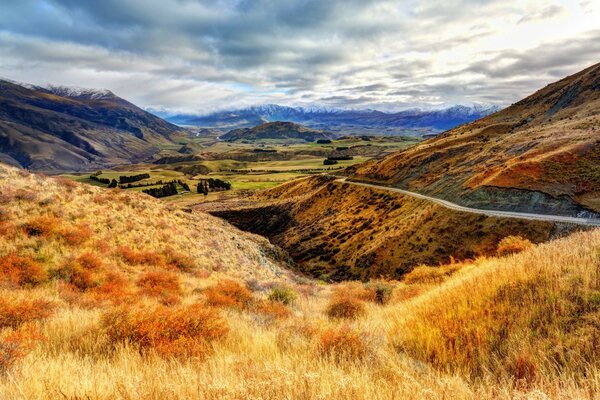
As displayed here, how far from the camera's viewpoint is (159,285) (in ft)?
50.6

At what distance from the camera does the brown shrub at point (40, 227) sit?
59.1 feet

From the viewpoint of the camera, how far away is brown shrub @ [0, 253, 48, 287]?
12610mm

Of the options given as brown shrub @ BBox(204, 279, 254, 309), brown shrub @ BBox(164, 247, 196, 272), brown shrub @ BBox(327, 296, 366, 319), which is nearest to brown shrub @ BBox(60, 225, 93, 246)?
brown shrub @ BBox(164, 247, 196, 272)

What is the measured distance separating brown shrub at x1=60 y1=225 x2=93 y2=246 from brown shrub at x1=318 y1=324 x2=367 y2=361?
18356mm

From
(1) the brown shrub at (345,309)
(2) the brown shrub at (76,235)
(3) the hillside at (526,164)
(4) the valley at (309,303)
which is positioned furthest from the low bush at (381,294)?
(3) the hillside at (526,164)

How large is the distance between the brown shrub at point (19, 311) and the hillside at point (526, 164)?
4809 cm

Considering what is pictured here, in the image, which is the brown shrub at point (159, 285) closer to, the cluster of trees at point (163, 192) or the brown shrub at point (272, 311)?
the brown shrub at point (272, 311)

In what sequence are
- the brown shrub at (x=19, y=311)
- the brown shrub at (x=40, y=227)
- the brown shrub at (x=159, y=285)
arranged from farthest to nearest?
the brown shrub at (x=40, y=227) < the brown shrub at (x=159, y=285) < the brown shrub at (x=19, y=311)

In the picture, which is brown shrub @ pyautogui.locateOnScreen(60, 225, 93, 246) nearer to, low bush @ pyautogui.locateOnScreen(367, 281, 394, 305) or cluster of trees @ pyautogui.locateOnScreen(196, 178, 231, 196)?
Answer: low bush @ pyautogui.locateOnScreen(367, 281, 394, 305)

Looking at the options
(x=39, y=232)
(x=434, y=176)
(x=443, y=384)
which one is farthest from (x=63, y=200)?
(x=434, y=176)

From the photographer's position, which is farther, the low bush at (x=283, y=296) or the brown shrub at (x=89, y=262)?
the brown shrub at (x=89, y=262)

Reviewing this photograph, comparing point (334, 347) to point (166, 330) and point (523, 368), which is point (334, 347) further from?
point (166, 330)

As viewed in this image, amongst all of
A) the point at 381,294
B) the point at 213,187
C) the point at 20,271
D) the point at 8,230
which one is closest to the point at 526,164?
the point at 381,294

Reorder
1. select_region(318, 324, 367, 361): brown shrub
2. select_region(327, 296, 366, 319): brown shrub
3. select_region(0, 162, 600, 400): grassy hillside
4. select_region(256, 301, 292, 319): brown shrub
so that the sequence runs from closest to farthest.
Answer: select_region(0, 162, 600, 400): grassy hillside → select_region(318, 324, 367, 361): brown shrub → select_region(256, 301, 292, 319): brown shrub → select_region(327, 296, 366, 319): brown shrub
